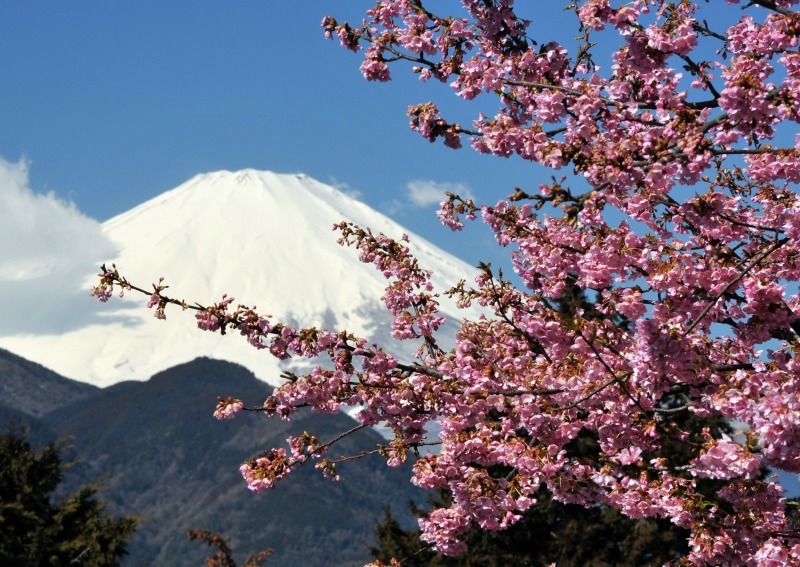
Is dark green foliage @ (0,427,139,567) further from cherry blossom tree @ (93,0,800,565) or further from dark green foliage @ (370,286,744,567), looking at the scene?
cherry blossom tree @ (93,0,800,565)

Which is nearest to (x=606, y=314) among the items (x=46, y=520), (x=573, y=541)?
(x=573, y=541)

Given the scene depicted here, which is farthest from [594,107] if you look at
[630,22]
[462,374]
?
[462,374]

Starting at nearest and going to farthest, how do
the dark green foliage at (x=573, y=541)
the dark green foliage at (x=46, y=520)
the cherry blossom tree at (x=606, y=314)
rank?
1. the cherry blossom tree at (x=606, y=314)
2. the dark green foliage at (x=573, y=541)
3. the dark green foliage at (x=46, y=520)

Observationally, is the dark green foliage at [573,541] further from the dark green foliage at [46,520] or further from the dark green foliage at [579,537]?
the dark green foliage at [46,520]

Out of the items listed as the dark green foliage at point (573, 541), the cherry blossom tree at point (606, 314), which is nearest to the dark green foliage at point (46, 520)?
the dark green foliage at point (573, 541)

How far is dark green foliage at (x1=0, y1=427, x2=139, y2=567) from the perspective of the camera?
1188 inches

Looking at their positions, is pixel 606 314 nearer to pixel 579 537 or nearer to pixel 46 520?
pixel 579 537

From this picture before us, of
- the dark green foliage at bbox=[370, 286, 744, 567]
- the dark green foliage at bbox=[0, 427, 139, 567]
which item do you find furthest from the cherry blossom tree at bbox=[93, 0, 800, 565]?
the dark green foliage at bbox=[0, 427, 139, 567]

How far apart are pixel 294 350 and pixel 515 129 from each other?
2.51 meters

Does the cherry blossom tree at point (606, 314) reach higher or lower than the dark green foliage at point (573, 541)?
lower

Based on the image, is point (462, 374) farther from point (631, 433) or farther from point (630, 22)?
point (630, 22)

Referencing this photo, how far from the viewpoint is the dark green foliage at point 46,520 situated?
3019 centimetres

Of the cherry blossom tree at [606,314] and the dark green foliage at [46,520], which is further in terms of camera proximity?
the dark green foliage at [46,520]

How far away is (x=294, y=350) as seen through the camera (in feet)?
29.5
